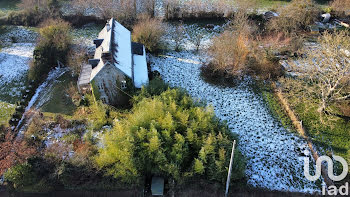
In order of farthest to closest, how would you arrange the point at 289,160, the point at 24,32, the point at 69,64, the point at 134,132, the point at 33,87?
the point at 24,32 → the point at 69,64 → the point at 33,87 → the point at 289,160 → the point at 134,132

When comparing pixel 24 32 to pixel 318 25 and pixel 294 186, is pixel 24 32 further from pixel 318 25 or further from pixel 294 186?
pixel 318 25

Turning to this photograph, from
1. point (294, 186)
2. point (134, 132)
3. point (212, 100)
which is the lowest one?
point (294, 186)

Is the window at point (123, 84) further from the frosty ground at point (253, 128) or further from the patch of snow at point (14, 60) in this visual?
the patch of snow at point (14, 60)

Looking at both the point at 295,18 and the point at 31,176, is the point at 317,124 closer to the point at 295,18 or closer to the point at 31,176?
the point at 295,18

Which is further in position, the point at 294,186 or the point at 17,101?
the point at 17,101

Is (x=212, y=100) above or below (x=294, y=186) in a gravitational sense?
above

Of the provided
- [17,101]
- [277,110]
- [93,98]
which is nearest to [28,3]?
[17,101]

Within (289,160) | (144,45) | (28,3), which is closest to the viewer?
(289,160)
